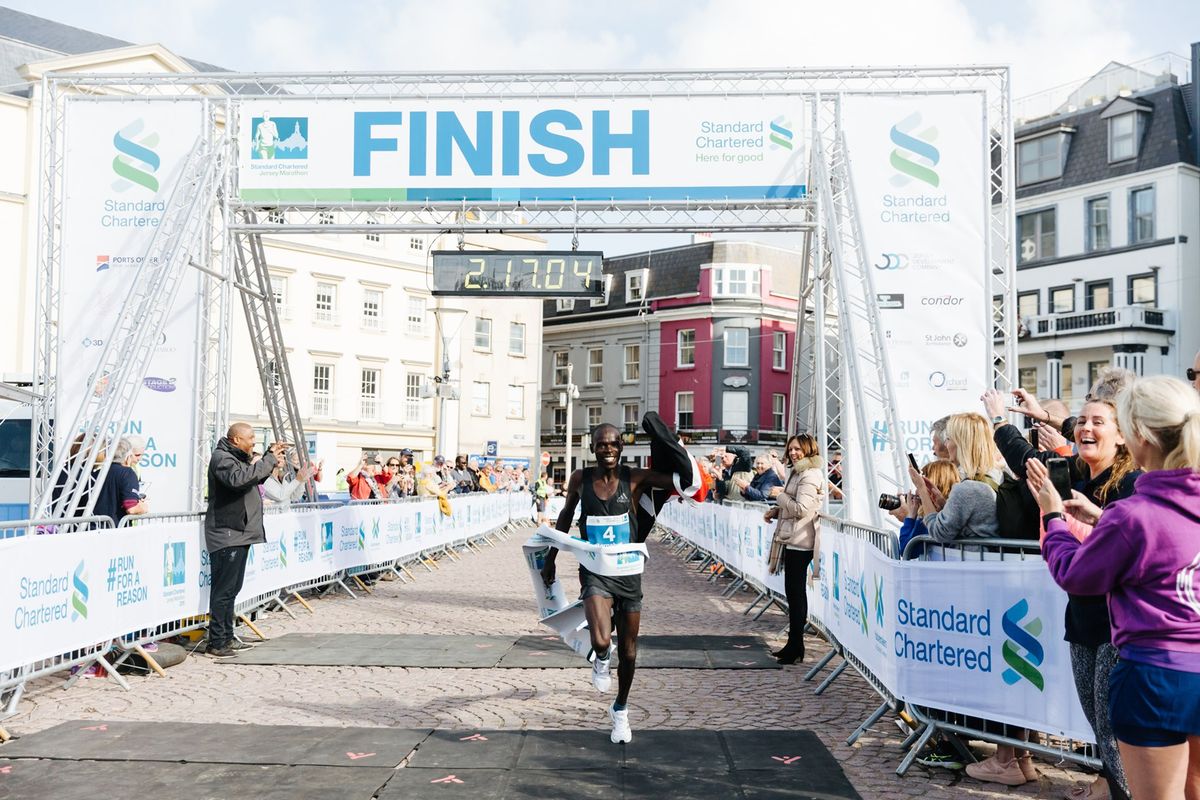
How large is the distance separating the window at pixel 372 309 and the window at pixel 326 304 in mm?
1479

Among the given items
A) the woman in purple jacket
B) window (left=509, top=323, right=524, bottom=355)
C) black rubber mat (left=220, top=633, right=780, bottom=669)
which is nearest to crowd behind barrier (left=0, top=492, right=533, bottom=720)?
black rubber mat (left=220, top=633, right=780, bottom=669)

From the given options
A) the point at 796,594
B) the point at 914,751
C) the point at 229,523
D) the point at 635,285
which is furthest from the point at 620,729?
the point at 635,285

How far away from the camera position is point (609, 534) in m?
7.37

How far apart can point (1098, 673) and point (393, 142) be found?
37.3 feet

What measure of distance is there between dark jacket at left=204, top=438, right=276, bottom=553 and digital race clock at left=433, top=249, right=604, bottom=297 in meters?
4.06

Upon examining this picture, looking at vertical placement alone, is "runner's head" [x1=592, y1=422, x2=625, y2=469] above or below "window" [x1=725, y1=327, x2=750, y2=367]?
below

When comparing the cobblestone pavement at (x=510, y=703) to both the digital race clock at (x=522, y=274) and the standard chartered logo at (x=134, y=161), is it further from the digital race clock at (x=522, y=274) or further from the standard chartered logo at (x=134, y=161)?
the standard chartered logo at (x=134, y=161)

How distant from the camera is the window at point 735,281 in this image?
58.3m

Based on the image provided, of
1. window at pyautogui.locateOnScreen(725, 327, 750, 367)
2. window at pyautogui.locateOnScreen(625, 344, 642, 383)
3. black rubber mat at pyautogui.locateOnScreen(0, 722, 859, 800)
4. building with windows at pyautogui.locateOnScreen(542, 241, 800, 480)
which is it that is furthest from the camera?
window at pyautogui.locateOnScreen(625, 344, 642, 383)

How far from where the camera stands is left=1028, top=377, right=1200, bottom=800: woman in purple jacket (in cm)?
343

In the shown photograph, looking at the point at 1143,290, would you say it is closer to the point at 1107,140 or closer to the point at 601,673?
the point at 1107,140

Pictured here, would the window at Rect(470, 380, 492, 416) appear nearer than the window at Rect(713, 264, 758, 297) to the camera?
Yes

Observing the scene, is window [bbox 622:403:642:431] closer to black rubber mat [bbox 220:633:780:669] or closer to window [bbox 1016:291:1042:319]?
window [bbox 1016:291:1042:319]

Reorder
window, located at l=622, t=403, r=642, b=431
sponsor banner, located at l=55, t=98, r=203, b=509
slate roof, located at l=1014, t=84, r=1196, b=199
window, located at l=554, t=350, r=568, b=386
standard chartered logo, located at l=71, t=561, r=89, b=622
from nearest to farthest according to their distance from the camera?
1. standard chartered logo, located at l=71, t=561, r=89, b=622
2. sponsor banner, located at l=55, t=98, r=203, b=509
3. slate roof, located at l=1014, t=84, r=1196, b=199
4. window, located at l=622, t=403, r=642, b=431
5. window, located at l=554, t=350, r=568, b=386
